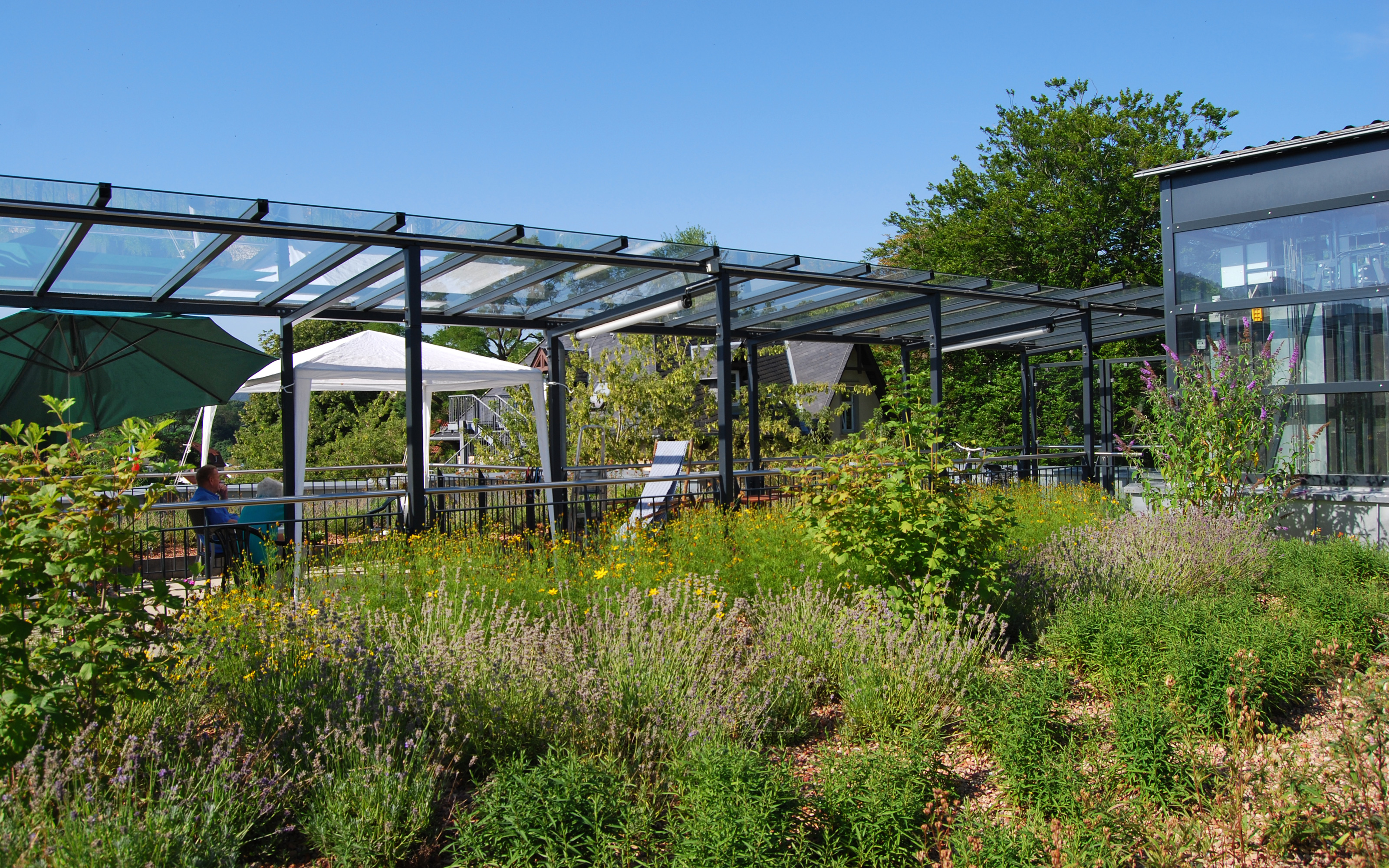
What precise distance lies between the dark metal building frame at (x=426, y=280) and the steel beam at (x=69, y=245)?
0.04 ft

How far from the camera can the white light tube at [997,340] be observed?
12.6 meters

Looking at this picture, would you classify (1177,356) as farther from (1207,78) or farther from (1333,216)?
(1207,78)

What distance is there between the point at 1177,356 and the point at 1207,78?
67.1 feet

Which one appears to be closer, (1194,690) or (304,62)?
(1194,690)

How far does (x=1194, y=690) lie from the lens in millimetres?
3656

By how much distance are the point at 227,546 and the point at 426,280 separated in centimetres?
267

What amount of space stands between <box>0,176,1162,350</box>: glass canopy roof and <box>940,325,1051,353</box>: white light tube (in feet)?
4.97

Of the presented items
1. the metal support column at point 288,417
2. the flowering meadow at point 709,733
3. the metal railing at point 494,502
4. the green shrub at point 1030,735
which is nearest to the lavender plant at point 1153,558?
the flowering meadow at point 709,733

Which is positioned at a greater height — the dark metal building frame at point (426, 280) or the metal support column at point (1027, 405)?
the dark metal building frame at point (426, 280)

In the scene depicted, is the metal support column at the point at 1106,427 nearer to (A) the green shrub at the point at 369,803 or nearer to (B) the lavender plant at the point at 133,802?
(A) the green shrub at the point at 369,803

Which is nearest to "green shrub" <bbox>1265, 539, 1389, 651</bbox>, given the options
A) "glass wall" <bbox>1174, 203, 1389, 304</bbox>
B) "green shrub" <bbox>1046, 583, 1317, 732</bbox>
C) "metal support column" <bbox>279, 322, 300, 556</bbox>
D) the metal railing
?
"green shrub" <bbox>1046, 583, 1317, 732</bbox>

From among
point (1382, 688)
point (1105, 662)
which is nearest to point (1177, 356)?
point (1105, 662)

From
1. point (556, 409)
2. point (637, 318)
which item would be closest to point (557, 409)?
point (556, 409)

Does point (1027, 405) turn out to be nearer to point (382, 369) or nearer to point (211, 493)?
point (382, 369)
